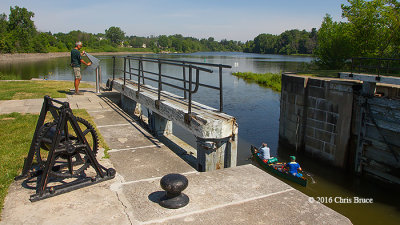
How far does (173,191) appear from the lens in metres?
4.02

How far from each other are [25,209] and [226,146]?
3455mm

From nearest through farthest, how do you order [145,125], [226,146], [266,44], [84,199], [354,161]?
1. [84,199]
2. [226,146]
3. [145,125]
4. [354,161]
5. [266,44]

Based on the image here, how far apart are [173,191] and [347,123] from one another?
32.0 ft

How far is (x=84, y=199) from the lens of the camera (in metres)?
4.30

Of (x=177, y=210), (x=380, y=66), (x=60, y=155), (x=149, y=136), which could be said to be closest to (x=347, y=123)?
(x=380, y=66)

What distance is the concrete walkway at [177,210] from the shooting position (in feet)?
12.6

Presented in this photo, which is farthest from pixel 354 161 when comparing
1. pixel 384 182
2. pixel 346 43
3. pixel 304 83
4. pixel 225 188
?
pixel 346 43

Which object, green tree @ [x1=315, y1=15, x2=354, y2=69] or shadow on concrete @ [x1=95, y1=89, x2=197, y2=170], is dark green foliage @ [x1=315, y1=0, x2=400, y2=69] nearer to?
green tree @ [x1=315, y1=15, x2=354, y2=69]

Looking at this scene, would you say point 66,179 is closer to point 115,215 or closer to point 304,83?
point 115,215

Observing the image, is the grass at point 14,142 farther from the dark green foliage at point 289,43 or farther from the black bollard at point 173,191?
the dark green foliage at point 289,43

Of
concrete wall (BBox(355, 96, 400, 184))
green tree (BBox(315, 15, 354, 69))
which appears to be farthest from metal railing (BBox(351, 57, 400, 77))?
concrete wall (BBox(355, 96, 400, 184))

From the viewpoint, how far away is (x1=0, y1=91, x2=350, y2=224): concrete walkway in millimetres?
3838

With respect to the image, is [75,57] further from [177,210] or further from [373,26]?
[373,26]

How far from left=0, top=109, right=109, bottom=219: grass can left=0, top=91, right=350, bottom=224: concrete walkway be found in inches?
14.1
